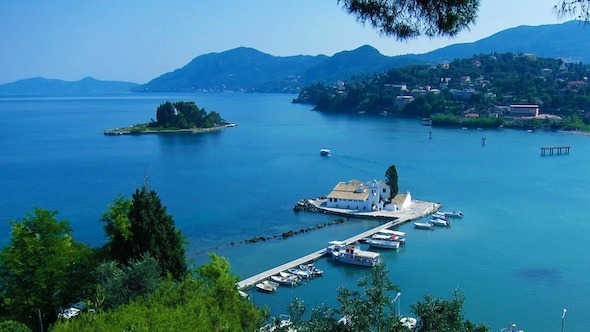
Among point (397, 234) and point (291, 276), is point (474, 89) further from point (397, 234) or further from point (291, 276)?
point (291, 276)

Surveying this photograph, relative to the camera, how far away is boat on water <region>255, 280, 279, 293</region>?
10832mm

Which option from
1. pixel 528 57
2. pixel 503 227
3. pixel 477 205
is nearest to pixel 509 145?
pixel 477 205

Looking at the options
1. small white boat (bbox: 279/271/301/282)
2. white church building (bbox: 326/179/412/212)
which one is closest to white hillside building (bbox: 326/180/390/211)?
white church building (bbox: 326/179/412/212)

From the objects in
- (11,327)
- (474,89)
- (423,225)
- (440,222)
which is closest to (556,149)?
(440,222)

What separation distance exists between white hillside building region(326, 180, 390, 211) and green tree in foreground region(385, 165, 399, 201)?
17 centimetres

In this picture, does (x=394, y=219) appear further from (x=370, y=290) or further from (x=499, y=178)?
(x=370, y=290)

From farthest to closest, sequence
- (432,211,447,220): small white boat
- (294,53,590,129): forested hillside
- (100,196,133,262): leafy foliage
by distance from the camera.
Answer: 1. (294,53,590,129): forested hillside
2. (432,211,447,220): small white boat
3. (100,196,133,262): leafy foliage

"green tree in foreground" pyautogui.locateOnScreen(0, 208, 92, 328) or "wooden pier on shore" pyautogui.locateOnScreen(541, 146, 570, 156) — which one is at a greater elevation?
"green tree in foreground" pyautogui.locateOnScreen(0, 208, 92, 328)

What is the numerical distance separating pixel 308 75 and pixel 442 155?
114601 mm

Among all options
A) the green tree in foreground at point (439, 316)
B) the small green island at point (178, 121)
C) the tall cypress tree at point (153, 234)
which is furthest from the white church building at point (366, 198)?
the small green island at point (178, 121)

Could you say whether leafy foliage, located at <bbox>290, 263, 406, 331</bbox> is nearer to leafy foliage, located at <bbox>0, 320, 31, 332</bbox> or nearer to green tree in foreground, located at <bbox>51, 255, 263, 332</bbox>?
green tree in foreground, located at <bbox>51, 255, 263, 332</bbox>

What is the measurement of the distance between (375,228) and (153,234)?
867 centimetres

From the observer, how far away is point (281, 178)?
A: 75.0 feet

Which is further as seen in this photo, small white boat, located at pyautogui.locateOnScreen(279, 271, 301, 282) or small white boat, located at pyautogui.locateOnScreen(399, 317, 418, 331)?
small white boat, located at pyautogui.locateOnScreen(279, 271, 301, 282)
